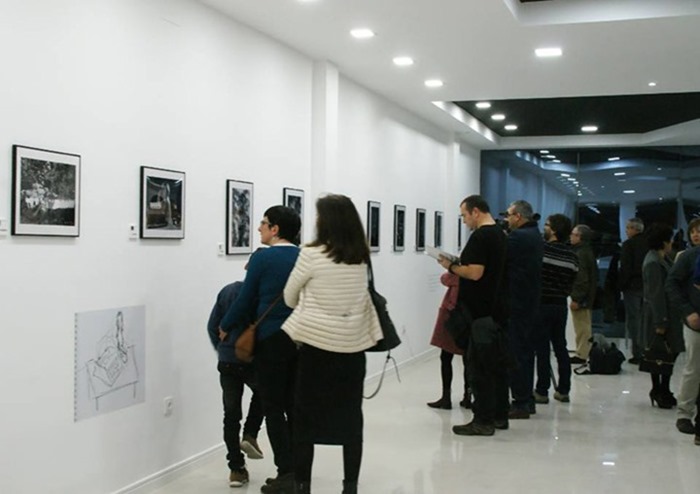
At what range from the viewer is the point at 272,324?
4316 mm

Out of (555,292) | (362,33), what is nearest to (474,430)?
(555,292)

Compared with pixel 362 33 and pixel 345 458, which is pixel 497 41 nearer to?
pixel 362 33

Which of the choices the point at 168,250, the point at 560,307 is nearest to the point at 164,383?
the point at 168,250

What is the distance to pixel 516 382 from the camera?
6906 millimetres

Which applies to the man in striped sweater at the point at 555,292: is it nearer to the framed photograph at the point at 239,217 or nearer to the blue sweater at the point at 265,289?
the framed photograph at the point at 239,217

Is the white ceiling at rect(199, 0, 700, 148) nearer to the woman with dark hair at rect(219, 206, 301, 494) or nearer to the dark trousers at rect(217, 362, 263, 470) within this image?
the woman with dark hair at rect(219, 206, 301, 494)

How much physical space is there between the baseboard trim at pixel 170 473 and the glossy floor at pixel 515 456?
0.04 m

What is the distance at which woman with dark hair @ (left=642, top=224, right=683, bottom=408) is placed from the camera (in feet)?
22.9

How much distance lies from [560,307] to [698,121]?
19.8 ft

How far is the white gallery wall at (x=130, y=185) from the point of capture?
3.83 meters

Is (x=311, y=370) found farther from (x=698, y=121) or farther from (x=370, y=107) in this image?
(x=698, y=121)

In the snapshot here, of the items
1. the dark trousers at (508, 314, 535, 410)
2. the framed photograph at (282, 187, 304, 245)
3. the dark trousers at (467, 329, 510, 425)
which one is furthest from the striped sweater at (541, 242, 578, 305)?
the framed photograph at (282, 187, 304, 245)

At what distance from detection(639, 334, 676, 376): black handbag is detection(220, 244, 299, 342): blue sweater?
→ 414 cm

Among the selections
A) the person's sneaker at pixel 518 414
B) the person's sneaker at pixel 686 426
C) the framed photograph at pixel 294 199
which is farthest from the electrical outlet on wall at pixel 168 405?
the person's sneaker at pixel 686 426
